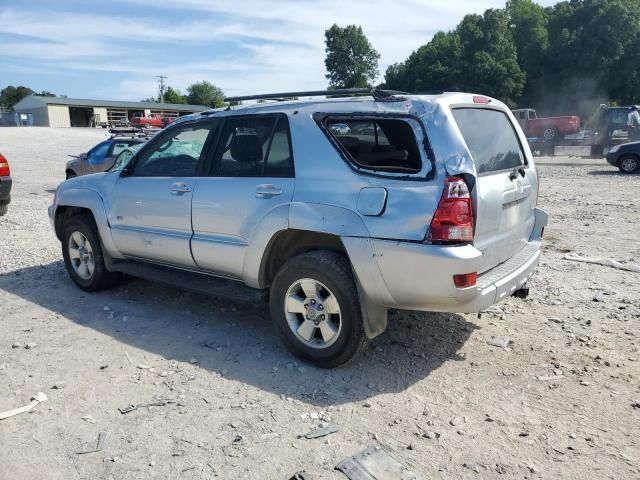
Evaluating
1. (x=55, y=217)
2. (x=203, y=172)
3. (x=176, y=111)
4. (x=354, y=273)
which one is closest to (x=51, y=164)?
(x=55, y=217)

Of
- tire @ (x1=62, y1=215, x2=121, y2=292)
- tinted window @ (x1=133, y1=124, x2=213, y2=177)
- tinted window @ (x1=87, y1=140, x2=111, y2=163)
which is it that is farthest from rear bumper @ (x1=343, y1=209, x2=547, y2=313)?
tinted window @ (x1=87, y1=140, x2=111, y2=163)

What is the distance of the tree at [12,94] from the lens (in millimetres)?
118125

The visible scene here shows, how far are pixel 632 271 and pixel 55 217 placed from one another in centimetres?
665

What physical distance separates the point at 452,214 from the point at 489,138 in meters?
0.97

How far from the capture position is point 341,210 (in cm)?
374

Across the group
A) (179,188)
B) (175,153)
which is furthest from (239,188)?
(175,153)

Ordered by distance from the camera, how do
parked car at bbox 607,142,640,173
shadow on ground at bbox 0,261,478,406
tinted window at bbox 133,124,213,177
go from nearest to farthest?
shadow on ground at bbox 0,261,478,406
tinted window at bbox 133,124,213,177
parked car at bbox 607,142,640,173

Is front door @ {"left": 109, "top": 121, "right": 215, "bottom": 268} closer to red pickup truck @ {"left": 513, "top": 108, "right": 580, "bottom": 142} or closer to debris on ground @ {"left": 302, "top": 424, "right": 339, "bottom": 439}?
debris on ground @ {"left": 302, "top": 424, "right": 339, "bottom": 439}

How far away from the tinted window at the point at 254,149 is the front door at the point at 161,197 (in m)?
0.22

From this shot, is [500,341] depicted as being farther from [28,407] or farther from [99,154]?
[99,154]

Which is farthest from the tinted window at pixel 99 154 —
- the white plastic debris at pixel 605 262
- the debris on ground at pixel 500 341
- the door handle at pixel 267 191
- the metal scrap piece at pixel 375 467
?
the metal scrap piece at pixel 375 467

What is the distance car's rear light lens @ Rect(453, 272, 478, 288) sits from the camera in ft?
11.2

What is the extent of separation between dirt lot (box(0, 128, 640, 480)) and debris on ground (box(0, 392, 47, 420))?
0.04 m

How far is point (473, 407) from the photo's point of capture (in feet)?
11.5
